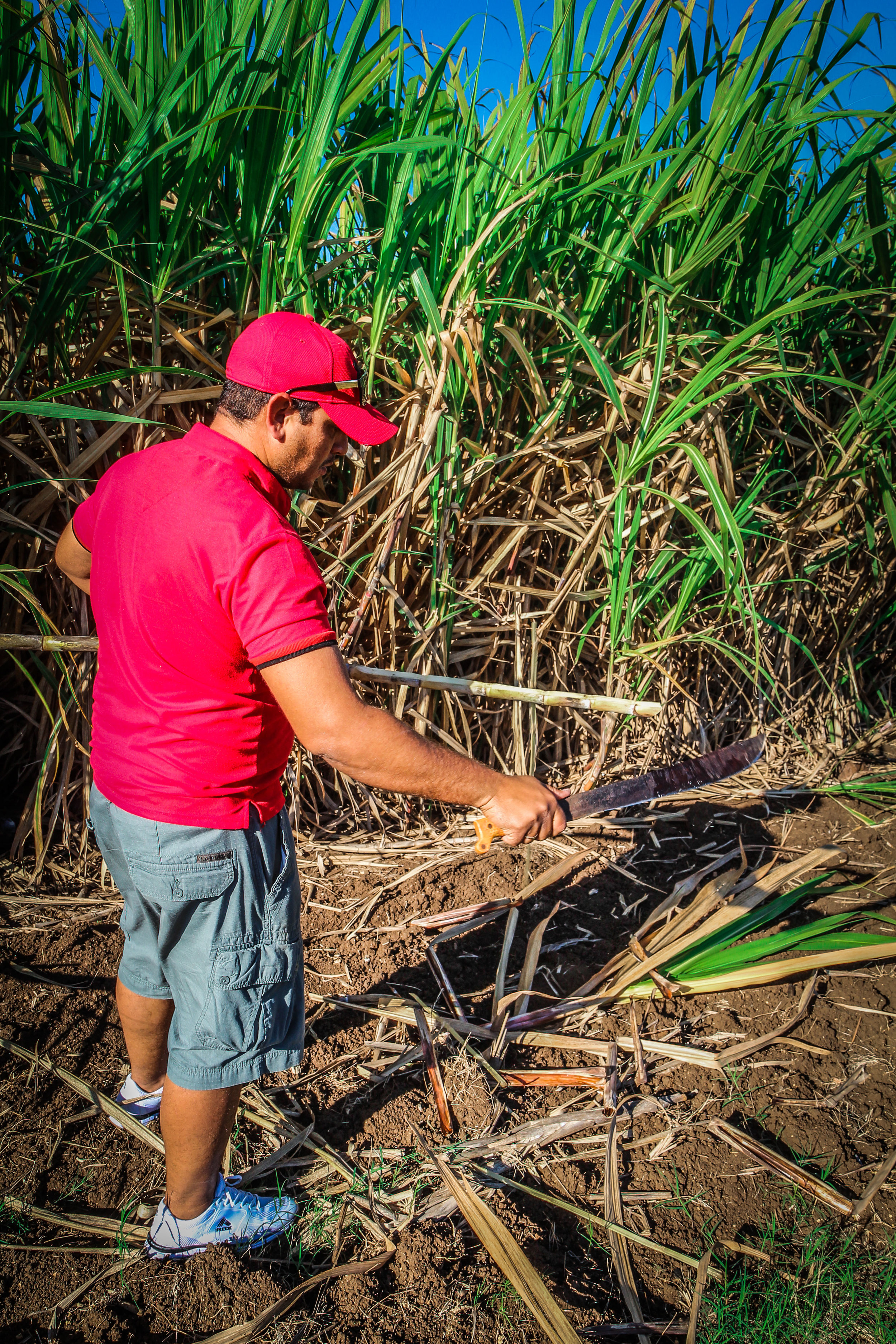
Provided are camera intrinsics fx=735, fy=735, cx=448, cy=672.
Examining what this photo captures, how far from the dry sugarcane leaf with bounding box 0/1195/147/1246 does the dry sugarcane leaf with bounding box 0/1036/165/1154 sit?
0.14 metres

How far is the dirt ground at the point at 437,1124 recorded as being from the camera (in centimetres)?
127

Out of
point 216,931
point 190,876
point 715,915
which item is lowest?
point 715,915

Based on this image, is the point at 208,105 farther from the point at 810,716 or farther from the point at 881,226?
the point at 810,716

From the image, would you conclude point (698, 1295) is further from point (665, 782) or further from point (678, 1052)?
point (665, 782)

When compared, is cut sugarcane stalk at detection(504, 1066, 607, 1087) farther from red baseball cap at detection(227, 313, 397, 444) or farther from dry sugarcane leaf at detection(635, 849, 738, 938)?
red baseball cap at detection(227, 313, 397, 444)

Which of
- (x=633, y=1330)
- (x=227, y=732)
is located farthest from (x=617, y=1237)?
(x=227, y=732)

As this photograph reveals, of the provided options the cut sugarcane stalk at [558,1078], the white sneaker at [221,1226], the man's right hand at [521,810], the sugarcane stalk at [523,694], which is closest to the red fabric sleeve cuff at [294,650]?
the man's right hand at [521,810]

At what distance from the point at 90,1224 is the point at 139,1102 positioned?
235 millimetres

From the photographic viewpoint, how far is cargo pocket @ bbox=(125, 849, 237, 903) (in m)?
1.21

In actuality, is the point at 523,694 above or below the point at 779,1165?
above

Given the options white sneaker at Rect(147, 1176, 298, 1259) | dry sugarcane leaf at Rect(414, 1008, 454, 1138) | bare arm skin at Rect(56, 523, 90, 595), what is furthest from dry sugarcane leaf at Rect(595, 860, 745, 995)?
bare arm skin at Rect(56, 523, 90, 595)

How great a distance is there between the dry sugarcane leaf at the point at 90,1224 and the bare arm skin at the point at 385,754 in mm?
1001

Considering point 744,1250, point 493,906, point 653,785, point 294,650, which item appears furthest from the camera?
point 493,906

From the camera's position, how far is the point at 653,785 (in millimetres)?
1707
